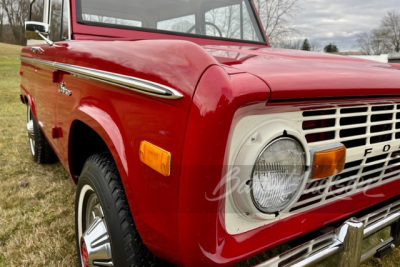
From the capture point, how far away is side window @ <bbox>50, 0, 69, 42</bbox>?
2144mm

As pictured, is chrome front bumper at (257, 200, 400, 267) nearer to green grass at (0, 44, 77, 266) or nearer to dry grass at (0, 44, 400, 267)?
dry grass at (0, 44, 400, 267)

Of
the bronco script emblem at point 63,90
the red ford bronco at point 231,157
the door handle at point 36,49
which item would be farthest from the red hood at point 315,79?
the door handle at point 36,49

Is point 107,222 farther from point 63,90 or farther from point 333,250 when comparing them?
point 63,90

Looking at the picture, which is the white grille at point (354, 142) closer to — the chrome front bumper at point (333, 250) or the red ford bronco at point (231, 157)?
the red ford bronco at point (231, 157)

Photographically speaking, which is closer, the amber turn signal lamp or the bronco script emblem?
the amber turn signal lamp

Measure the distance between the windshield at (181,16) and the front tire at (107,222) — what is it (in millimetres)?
1013

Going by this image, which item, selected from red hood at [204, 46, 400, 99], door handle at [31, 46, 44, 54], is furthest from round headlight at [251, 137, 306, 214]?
door handle at [31, 46, 44, 54]

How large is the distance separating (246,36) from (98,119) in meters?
1.66

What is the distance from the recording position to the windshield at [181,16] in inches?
82.6

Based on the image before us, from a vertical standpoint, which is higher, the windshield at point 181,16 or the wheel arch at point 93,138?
the windshield at point 181,16

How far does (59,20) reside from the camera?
2316mm

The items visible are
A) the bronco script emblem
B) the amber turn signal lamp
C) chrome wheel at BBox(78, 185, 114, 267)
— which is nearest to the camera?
the amber turn signal lamp

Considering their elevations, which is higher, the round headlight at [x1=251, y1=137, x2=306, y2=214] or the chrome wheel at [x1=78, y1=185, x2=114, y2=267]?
the round headlight at [x1=251, y1=137, x2=306, y2=214]

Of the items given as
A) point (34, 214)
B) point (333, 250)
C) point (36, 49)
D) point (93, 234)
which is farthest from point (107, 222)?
point (36, 49)
